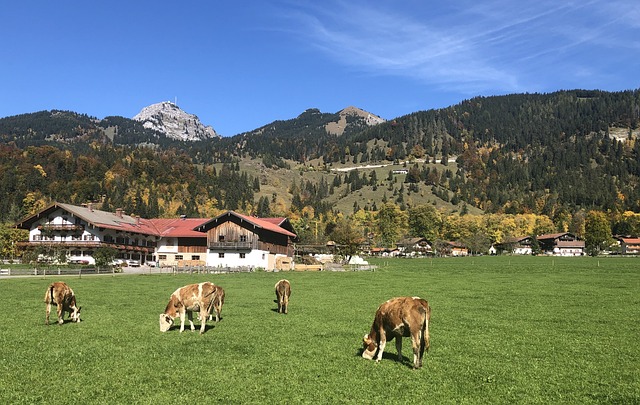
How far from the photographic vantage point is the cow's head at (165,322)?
1791 centimetres

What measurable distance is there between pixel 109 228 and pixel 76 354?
74469 mm

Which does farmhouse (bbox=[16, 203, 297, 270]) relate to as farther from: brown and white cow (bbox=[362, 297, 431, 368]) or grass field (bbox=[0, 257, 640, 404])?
brown and white cow (bbox=[362, 297, 431, 368])

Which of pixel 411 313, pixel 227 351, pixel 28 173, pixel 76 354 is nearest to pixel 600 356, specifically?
pixel 411 313

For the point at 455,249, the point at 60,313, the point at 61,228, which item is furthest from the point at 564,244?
the point at 60,313

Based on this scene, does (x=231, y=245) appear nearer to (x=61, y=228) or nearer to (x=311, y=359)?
(x=61, y=228)

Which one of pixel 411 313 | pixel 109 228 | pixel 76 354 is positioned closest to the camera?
pixel 411 313

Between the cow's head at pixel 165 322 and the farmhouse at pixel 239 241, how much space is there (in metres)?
61.2

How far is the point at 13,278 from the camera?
47.5 metres

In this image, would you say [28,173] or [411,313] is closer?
[411,313]

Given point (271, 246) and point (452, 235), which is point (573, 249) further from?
point (271, 246)

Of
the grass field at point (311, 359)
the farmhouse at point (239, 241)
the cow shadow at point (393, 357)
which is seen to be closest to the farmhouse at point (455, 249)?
the farmhouse at point (239, 241)

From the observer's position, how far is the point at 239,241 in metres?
82.2

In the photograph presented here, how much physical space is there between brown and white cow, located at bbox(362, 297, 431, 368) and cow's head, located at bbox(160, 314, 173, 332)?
8.10 meters

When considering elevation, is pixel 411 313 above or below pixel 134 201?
below
